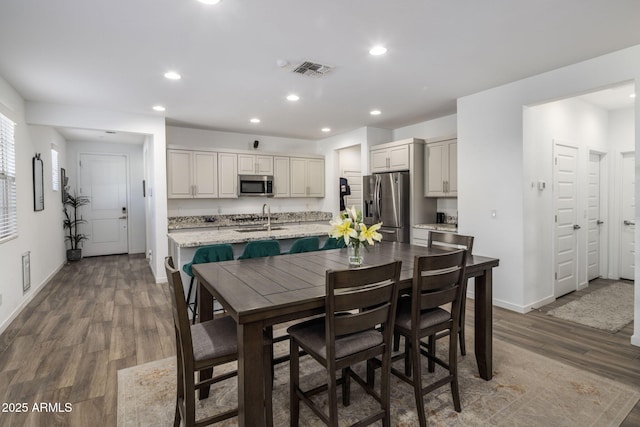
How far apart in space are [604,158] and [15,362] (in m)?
7.38

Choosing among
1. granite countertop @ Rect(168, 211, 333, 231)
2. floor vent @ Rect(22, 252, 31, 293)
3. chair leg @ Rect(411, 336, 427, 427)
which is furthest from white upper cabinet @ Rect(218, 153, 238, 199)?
chair leg @ Rect(411, 336, 427, 427)

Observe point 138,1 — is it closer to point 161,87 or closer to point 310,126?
point 161,87

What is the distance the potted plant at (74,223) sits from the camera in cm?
686

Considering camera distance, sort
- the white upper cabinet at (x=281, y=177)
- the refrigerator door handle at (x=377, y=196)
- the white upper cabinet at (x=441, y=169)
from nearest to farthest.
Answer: the white upper cabinet at (x=441, y=169), the refrigerator door handle at (x=377, y=196), the white upper cabinet at (x=281, y=177)

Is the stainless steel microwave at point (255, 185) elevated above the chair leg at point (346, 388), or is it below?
above

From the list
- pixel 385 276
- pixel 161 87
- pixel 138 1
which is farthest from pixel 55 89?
pixel 385 276

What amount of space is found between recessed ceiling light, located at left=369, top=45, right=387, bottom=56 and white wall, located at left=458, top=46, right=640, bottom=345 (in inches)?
69.3

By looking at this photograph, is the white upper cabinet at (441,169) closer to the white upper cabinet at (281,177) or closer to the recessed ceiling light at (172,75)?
the white upper cabinet at (281,177)

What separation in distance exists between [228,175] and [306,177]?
1594 millimetres

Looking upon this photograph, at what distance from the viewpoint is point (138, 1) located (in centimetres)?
213

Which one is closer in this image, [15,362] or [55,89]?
[15,362]

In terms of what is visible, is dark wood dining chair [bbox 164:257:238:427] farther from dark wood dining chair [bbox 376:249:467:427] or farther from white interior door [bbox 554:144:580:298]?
white interior door [bbox 554:144:580:298]

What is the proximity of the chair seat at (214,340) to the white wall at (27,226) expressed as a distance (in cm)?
278

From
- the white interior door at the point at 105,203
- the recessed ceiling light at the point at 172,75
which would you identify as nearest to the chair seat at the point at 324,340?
the recessed ceiling light at the point at 172,75
